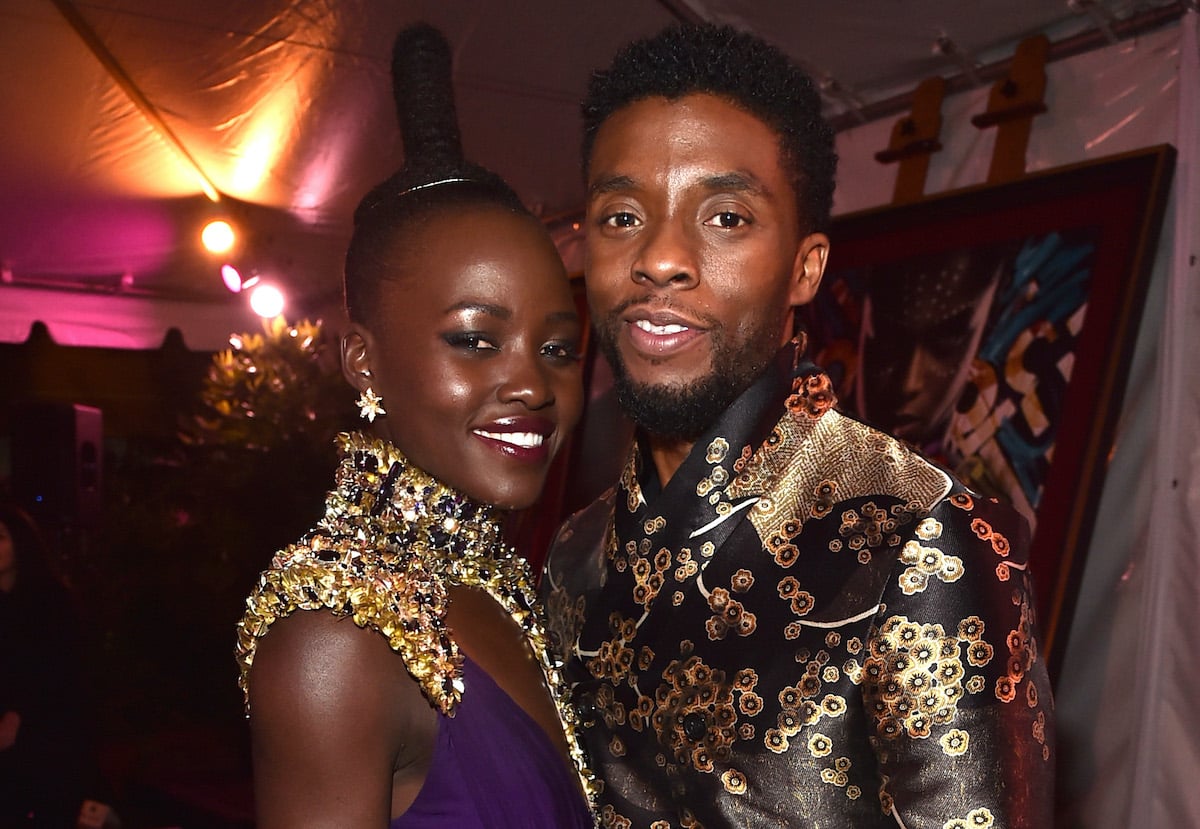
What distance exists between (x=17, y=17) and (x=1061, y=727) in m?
4.10

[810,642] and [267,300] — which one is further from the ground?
[267,300]

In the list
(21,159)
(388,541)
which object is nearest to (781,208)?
(388,541)

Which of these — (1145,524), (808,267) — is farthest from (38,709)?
(1145,524)

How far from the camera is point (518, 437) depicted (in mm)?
1700

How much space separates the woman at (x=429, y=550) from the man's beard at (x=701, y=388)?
0.14 metres

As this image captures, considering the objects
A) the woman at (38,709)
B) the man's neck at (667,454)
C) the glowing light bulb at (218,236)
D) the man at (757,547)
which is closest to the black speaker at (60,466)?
the glowing light bulb at (218,236)

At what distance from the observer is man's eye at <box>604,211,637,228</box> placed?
1634 millimetres

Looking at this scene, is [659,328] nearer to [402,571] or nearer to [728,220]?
[728,220]

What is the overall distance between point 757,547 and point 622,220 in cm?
52

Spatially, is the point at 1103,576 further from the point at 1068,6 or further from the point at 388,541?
the point at 388,541

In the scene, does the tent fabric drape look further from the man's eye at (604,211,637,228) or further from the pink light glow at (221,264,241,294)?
the pink light glow at (221,264,241,294)

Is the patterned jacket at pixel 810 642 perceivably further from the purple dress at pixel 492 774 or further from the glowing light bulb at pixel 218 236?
the glowing light bulb at pixel 218 236

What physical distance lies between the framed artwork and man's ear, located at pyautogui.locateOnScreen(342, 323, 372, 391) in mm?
1747

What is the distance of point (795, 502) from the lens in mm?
1545
